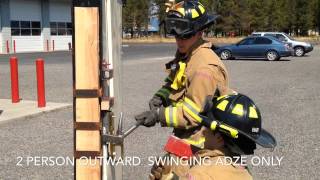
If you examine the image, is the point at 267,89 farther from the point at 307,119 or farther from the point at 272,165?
the point at 272,165

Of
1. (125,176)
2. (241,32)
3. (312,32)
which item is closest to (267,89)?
(125,176)

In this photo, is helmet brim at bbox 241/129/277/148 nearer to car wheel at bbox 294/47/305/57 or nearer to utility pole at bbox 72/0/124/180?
utility pole at bbox 72/0/124/180

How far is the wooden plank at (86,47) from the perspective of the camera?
2963 millimetres

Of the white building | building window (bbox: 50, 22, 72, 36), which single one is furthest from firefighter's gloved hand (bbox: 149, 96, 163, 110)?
building window (bbox: 50, 22, 72, 36)

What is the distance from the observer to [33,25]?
44.2 meters

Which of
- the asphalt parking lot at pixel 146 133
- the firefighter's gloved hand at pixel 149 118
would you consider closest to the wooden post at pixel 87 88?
the firefighter's gloved hand at pixel 149 118


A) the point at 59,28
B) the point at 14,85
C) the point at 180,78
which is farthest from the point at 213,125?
the point at 59,28

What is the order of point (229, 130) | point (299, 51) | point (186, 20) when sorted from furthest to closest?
point (299, 51) < point (186, 20) < point (229, 130)

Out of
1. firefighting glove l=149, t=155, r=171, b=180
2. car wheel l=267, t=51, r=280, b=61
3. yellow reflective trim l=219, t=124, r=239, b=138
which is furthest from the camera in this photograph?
car wheel l=267, t=51, r=280, b=61

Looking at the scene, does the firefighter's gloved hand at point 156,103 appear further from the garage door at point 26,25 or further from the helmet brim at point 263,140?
the garage door at point 26,25

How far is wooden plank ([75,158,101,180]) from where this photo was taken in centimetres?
313

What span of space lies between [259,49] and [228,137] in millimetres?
25919

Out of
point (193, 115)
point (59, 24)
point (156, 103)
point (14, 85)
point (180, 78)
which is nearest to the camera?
point (193, 115)

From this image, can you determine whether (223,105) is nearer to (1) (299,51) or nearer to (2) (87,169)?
(2) (87,169)
